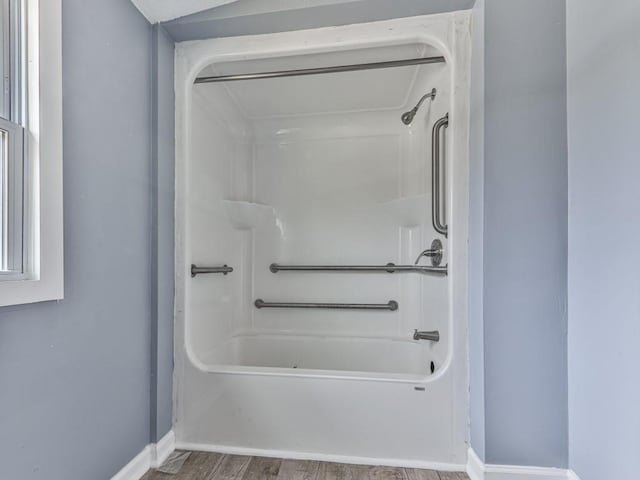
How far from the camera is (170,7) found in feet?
4.56

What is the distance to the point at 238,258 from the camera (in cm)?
241

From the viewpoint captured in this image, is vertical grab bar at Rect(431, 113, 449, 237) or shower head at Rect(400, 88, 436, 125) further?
shower head at Rect(400, 88, 436, 125)

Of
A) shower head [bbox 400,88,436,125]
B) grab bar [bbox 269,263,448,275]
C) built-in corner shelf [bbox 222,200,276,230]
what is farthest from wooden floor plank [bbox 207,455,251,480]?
shower head [bbox 400,88,436,125]

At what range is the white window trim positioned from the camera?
3.13 feet

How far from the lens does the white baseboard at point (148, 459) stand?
1299 mm

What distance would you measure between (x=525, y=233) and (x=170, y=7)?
1.66 meters

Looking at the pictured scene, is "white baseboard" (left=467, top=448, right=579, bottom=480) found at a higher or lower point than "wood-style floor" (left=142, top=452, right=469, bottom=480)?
higher

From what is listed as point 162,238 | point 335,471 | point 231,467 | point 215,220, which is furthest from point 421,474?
point 215,220

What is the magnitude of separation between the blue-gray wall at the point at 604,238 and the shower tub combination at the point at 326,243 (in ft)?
1.23

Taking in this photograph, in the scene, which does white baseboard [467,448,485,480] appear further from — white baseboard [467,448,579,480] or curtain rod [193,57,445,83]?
curtain rod [193,57,445,83]

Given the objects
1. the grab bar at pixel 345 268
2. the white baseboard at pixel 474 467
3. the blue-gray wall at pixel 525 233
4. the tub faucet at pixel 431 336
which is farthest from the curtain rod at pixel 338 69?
the white baseboard at pixel 474 467

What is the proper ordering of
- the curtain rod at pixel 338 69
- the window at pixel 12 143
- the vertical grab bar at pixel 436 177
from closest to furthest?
the window at pixel 12 143, the curtain rod at pixel 338 69, the vertical grab bar at pixel 436 177

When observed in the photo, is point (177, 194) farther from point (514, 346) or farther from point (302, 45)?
point (514, 346)

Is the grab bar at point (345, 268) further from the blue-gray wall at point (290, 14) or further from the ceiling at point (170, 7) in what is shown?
the ceiling at point (170, 7)
